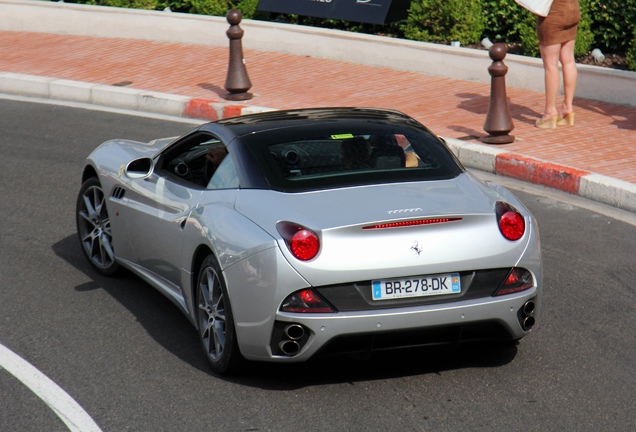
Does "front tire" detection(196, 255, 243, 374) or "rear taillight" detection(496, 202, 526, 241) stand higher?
"rear taillight" detection(496, 202, 526, 241)

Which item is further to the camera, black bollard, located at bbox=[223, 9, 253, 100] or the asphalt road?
black bollard, located at bbox=[223, 9, 253, 100]

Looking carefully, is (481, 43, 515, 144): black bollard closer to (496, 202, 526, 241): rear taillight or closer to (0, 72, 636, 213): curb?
(0, 72, 636, 213): curb

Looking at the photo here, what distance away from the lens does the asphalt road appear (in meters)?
5.38

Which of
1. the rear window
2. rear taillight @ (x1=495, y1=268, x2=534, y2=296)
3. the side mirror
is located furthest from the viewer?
the side mirror

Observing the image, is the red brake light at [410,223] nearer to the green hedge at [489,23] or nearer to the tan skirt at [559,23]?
the tan skirt at [559,23]

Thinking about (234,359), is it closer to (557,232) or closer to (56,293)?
(56,293)

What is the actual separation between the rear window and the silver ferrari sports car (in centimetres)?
1

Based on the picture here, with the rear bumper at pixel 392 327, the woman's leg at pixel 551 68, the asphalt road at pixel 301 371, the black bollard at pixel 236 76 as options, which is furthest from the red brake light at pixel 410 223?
the black bollard at pixel 236 76

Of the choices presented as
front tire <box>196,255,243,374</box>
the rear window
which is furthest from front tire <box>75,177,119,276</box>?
the rear window

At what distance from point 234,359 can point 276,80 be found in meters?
9.57

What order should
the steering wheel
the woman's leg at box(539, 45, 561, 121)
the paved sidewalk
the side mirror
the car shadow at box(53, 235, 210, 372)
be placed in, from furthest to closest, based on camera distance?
the woman's leg at box(539, 45, 561, 121)
the paved sidewalk
the side mirror
the steering wheel
the car shadow at box(53, 235, 210, 372)

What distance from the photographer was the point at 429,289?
5508 mm

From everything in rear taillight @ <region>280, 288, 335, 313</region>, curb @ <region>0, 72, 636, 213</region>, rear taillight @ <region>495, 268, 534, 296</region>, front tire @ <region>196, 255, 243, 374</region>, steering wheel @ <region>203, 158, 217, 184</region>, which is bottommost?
curb @ <region>0, 72, 636, 213</region>

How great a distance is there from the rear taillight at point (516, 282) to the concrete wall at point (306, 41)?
7.70m
